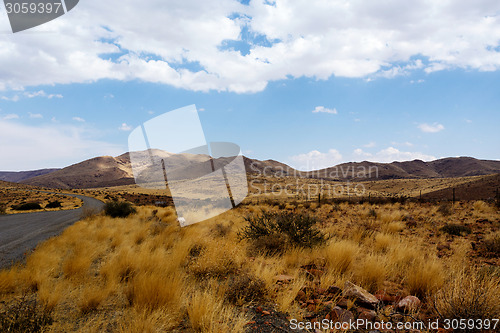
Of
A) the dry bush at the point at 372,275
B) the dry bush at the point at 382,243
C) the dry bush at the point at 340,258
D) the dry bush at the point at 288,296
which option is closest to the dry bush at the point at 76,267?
the dry bush at the point at 288,296

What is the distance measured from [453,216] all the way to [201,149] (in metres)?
16.0

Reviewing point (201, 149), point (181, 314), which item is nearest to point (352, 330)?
point (181, 314)

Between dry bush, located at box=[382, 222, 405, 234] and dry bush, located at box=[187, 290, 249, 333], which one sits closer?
dry bush, located at box=[187, 290, 249, 333]

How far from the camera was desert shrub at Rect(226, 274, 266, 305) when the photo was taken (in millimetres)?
4060

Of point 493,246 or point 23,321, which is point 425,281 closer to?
point 493,246

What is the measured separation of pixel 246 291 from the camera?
13.5 ft

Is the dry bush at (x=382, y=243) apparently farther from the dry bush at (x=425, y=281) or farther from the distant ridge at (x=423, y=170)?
the distant ridge at (x=423, y=170)

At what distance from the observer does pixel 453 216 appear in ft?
48.3

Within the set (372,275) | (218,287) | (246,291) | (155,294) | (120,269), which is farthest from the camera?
(120,269)

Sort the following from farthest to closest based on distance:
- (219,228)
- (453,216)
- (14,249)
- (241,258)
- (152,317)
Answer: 1. (453,216)
2. (219,228)
3. (14,249)
4. (241,258)
5. (152,317)

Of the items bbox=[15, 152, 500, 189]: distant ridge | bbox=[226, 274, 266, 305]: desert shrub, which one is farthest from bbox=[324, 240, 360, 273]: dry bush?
bbox=[15, 152, 500, 189]: distant ridge

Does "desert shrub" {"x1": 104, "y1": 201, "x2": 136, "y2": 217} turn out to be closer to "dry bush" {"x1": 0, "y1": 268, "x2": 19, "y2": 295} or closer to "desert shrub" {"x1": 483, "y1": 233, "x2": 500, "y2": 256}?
"dry bush" {"x1": 0, "y1": 268, "x2": 19, "y2": 295}

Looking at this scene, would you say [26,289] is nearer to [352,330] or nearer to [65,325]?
[65,325]

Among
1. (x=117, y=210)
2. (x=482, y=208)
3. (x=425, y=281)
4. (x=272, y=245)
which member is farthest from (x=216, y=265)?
(x=482, y=208)
